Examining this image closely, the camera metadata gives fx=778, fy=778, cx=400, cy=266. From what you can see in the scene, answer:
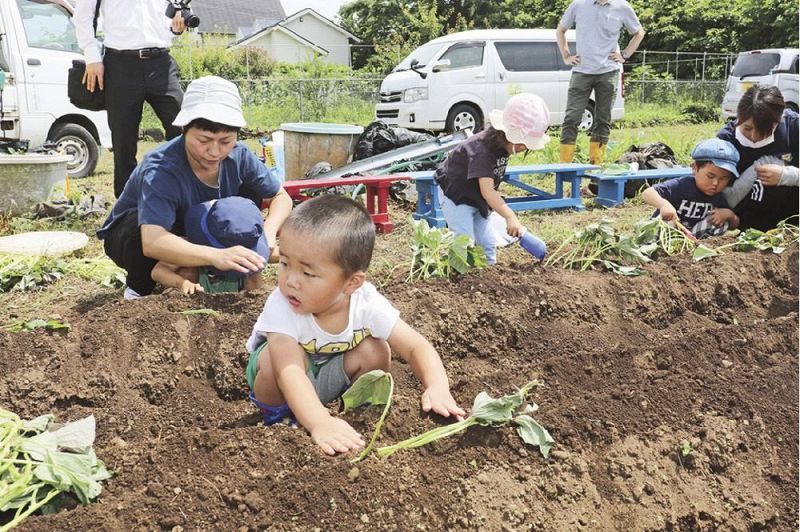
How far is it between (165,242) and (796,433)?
2.58 m

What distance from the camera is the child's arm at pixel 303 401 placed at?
6.76 feet

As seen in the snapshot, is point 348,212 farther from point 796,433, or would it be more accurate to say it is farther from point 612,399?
point 796,433

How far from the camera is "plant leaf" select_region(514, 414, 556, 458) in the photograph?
210 cm

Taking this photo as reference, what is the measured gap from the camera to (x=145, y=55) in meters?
5.00

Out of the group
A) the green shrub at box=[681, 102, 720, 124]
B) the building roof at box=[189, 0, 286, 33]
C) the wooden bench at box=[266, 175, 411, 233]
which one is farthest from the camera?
the building roof at box=[189, 0, 286, 33]

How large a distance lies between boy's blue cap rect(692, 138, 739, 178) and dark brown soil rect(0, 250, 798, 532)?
108 centimetres

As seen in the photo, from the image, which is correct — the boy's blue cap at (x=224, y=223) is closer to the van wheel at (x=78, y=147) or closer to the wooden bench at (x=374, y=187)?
the wooden bench at (x=374, y=187)

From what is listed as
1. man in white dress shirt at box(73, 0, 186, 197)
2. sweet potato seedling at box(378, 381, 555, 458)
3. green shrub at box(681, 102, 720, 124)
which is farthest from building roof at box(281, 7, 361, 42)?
sweet potato seedling at box(378, 381, 555, 458)

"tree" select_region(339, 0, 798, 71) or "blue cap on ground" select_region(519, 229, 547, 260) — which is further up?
"tree" select_region(339, 0, 798, 71)

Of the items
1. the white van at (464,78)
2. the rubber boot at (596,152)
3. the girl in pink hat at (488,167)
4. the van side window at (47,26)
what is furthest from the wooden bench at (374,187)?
the white van at (464,78)

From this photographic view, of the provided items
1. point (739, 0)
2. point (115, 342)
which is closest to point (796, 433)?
point (115, 342)

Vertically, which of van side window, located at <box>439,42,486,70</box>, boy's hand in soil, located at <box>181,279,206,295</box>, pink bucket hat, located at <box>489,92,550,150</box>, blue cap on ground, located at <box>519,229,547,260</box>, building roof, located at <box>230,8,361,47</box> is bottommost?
boy's hand in soil, located at <box>181,279,206,295</box>

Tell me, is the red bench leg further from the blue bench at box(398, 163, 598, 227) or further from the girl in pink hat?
the girl in pink hat

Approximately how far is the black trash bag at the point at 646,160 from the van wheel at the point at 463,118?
4.66 meters
